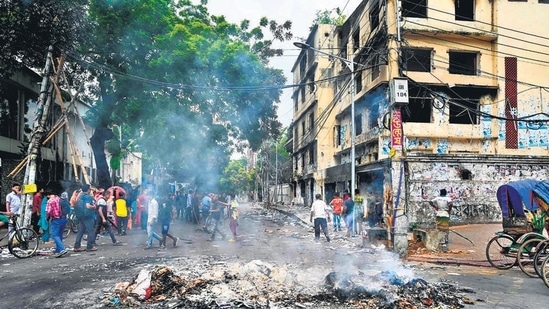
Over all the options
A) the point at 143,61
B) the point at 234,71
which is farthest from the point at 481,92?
the point at 143,61

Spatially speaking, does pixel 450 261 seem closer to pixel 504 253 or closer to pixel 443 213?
pixel 504 253

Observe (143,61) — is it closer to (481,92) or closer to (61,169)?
(61,169)

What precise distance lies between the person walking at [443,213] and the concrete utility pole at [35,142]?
11.5 metres

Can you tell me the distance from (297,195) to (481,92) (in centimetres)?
2736

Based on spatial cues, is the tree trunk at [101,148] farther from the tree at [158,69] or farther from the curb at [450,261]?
the curb at [450,261]

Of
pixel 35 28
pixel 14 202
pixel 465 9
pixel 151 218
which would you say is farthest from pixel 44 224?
pixel 465 9

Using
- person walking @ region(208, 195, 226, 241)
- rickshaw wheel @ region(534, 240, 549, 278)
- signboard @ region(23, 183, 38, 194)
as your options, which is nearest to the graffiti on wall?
rickshaw wheel @ region(534, 240, 549, 278)

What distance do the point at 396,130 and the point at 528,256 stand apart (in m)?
4.58

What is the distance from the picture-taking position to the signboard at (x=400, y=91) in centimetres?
1165

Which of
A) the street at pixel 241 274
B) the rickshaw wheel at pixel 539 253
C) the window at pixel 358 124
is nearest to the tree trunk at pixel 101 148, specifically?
the street at pixel 241 274

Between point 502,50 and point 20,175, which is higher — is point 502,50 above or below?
above

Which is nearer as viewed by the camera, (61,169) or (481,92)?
(481,92)

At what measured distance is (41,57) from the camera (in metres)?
14.9

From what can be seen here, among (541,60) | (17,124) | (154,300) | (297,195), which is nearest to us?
(154,300)
